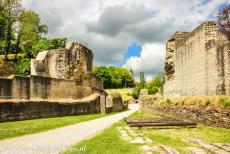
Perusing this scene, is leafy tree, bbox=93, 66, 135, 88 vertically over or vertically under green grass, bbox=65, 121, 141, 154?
over

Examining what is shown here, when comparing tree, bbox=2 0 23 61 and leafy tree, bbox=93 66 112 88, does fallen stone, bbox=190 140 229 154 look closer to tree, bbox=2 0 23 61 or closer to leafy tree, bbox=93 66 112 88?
tree, bbox=2 0 23 61

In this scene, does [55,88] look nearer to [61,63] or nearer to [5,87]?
[61,63]

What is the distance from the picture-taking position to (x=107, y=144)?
10516 mm

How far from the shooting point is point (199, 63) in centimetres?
2077

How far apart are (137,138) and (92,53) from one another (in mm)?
32737

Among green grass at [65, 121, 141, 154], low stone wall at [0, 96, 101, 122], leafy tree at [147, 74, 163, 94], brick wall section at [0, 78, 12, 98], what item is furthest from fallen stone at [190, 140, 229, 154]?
leafy tree at [147, 74, 163, 94]

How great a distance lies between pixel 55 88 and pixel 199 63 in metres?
15.0

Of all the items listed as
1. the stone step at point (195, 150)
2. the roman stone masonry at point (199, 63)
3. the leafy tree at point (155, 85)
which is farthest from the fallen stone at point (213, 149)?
the leafy tree at point (155, 85)

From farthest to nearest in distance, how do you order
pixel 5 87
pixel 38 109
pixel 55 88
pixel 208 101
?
1. pixel 55 88
2. pixel 38 109
3. pixel 5 87
4. pixel 208 101

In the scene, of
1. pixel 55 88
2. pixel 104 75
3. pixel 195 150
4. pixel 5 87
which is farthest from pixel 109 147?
pixel 104 75

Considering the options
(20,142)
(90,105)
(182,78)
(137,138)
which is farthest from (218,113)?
(90,105)

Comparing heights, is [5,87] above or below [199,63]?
below

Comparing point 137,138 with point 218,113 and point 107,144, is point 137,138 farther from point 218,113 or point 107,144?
point 218,113

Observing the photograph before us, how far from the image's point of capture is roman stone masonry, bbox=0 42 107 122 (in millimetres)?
22453
